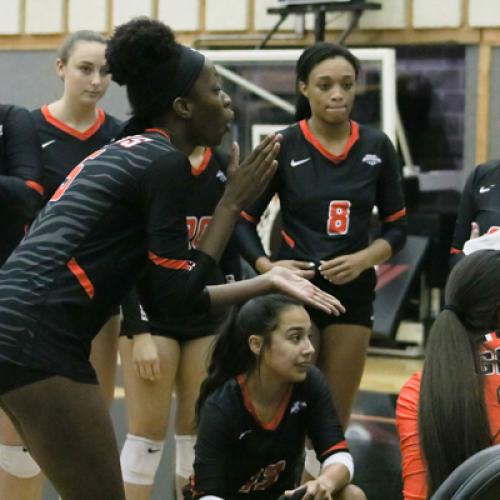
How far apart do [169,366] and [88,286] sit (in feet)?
4.90

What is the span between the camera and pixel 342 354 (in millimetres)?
4773

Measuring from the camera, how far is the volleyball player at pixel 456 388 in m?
2.69

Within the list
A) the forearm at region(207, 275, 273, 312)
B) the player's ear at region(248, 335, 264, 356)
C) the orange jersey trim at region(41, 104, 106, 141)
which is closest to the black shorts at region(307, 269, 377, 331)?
the player's ear at region(248, 335, 264, 356)

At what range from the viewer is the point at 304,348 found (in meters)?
4.15

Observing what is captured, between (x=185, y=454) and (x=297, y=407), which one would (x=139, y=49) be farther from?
(x=185, y=454)

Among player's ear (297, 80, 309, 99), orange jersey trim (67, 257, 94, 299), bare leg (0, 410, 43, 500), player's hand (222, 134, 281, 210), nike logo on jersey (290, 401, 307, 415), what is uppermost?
player's ear (297, 80, 309, 99)

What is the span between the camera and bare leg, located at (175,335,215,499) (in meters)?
4.56

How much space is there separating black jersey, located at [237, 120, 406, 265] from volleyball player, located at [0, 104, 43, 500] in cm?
93

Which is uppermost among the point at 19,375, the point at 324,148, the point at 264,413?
the point at 324,148

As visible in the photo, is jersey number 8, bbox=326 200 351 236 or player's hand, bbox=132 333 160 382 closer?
player's hand, bbox=132 333 160 382

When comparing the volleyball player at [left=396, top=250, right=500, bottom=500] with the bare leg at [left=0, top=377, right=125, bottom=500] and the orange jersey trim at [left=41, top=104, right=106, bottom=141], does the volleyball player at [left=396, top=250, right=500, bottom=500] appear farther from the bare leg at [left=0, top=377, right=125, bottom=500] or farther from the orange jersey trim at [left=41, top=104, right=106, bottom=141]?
the orange jersey trim at [left=41, top=104, right=106, bottom=141]

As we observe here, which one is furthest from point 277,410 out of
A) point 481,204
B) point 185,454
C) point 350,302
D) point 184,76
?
point 184,76

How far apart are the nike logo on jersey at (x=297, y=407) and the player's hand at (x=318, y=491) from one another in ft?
0.96

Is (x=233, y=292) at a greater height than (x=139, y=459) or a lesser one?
greater
